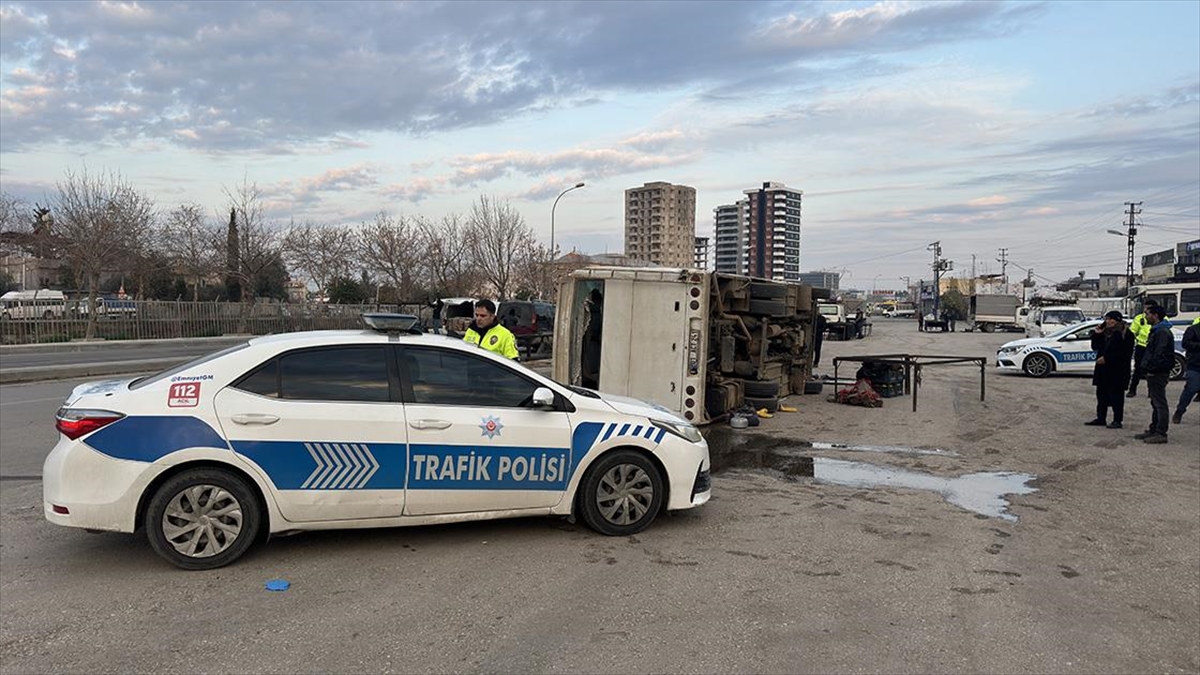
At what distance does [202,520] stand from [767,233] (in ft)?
373

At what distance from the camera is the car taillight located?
4.61 metres

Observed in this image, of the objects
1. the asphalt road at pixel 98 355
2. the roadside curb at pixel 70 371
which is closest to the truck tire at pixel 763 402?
the roadside curb at pixel 70 371

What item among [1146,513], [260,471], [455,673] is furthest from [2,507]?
[1146,513]

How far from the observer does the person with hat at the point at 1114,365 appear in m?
10.7

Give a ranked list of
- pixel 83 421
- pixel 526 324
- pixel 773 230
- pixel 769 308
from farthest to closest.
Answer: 1. pixel 773 230
2. pixel 526 324
3. pixel 769 308
4. pixel 83 421

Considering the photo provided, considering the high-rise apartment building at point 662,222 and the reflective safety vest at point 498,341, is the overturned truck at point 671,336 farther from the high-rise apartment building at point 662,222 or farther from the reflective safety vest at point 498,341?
the high-rise apartment building at point 662,222

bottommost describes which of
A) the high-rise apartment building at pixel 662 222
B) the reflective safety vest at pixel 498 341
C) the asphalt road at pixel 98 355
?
the asphalt road at pixel 98 355

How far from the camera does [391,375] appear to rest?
515cm

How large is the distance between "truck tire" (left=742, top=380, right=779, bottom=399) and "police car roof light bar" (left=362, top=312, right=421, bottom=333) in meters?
7.47

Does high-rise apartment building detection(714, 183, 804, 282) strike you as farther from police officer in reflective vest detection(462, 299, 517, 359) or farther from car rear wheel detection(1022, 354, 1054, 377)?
police officer in reflective vest detection(462, 299, 517, 359)

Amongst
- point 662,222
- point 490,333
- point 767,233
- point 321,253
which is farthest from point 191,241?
point 767,233

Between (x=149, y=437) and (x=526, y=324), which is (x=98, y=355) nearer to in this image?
(x=526, y=324)

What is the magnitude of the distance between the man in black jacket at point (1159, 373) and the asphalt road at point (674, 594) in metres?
3.24

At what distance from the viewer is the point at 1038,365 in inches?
747
